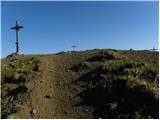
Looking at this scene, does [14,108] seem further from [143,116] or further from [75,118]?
[143,116]

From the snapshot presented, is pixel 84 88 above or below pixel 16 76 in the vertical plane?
below

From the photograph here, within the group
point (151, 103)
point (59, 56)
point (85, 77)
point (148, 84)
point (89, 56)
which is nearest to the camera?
point (151, 103)

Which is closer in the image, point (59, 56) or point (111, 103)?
point (111, 103)

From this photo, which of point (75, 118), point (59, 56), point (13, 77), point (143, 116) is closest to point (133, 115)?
point (143, 116)

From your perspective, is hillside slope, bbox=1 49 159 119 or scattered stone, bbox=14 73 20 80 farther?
scattered stone, bbox=14 73 20 80

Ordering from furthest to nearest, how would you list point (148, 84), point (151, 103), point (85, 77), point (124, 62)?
point (124, 62), point (85, 77), point (148, 84), point (151, 103)

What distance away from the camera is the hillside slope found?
17064 mm

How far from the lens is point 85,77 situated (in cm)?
2142

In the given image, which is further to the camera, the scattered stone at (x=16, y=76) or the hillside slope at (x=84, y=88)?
the scattered stone at (x=16, y=76)

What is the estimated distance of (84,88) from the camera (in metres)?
19.7

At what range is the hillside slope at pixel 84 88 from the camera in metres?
17.1

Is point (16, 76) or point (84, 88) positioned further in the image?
point (16, 76)

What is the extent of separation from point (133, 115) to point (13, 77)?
30.0 feet

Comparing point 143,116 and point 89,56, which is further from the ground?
point 89,56
